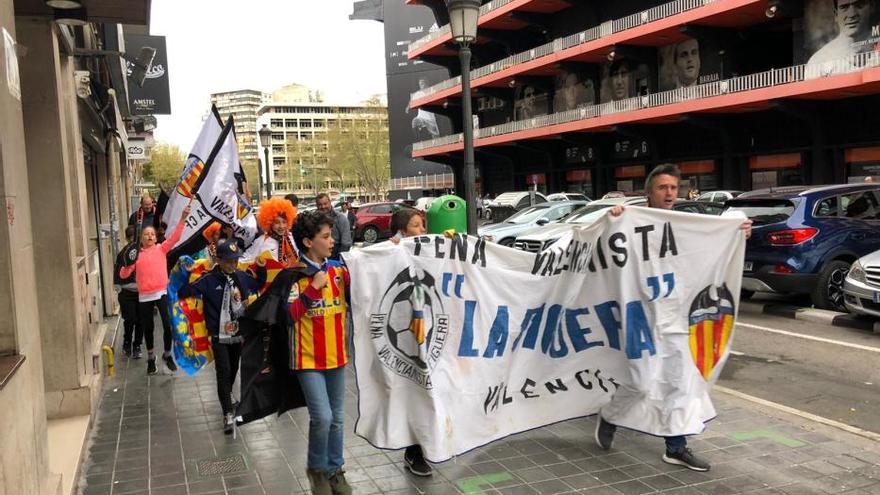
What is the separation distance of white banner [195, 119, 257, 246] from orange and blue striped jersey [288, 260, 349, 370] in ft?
8.52

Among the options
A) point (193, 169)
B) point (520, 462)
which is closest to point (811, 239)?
point (520, 462)

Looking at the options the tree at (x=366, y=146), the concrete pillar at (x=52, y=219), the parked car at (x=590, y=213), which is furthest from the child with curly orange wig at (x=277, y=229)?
the tree at (x=366, y=146)

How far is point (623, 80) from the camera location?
36.5m

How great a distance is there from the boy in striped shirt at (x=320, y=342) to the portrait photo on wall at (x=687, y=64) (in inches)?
1157

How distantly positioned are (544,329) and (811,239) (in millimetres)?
7128

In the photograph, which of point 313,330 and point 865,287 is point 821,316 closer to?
point 865,287

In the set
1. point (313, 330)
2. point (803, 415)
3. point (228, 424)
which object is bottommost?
point (803, 415)

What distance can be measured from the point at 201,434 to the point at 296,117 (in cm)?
17157

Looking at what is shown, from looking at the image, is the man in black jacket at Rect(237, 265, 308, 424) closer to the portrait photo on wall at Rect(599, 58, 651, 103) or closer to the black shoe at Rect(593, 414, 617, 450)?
the black shoe at Rect(593, 414, 617, 450)

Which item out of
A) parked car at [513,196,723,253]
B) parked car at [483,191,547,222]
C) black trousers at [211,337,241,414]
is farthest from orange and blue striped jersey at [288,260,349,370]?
parked car at [483,191,547,222]

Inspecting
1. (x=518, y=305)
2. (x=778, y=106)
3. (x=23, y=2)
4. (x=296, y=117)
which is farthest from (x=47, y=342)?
(x=296, y=117)

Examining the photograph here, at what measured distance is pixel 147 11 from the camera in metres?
6.58

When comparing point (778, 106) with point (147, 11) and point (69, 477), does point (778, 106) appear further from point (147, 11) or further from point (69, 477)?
point (69, 477)

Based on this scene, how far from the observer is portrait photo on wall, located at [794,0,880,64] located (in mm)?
24000
